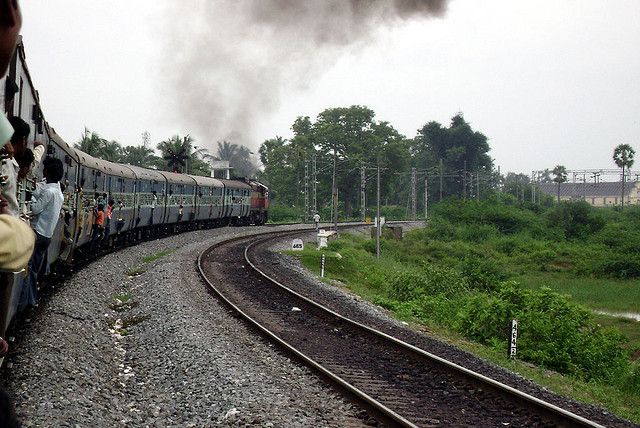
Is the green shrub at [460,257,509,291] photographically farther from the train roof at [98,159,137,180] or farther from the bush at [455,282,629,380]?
the train roof at [98,159,137,180]

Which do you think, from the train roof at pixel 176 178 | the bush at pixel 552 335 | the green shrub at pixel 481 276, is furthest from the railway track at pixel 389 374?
the train roof at pixel 176 178

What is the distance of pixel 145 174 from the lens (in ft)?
97.3

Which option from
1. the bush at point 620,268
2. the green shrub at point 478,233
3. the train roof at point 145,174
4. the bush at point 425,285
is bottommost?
the bush at point 620,268

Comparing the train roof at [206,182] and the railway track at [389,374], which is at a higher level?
the train roof at [206,182]

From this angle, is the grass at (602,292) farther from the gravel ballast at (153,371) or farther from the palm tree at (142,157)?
the palm tree at (142,157)

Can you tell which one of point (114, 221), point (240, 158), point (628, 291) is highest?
point (240, 158)

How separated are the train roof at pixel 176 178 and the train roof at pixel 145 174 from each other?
882 mm

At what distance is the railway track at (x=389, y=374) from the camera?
7.62 m

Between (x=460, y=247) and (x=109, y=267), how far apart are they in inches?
1288

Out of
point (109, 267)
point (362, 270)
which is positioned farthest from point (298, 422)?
point (362, 270)

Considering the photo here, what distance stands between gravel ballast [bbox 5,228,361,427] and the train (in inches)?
32.3

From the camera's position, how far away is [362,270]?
92.8 ft

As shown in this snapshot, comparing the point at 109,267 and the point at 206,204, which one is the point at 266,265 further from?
the point at 206,204

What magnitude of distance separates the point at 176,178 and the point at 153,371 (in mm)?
27285
